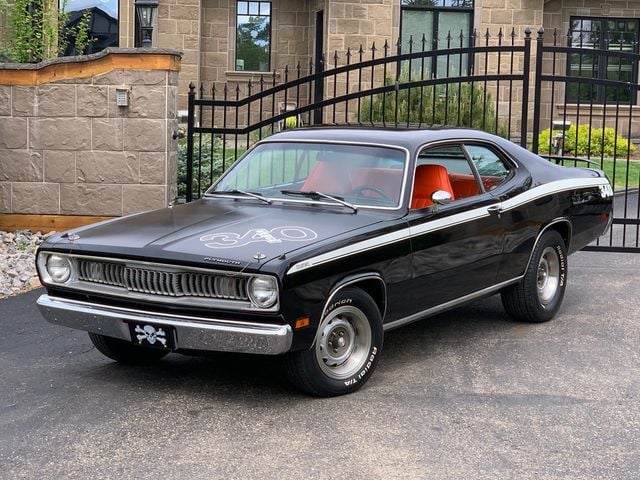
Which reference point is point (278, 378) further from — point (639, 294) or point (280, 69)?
point (280, 69)

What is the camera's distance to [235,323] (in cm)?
561

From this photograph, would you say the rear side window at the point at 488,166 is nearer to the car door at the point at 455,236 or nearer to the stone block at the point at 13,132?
the car door at the point at 455,236

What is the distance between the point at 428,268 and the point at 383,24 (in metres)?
15.8

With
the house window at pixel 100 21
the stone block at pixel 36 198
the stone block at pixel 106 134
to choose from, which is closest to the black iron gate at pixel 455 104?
the stone block at pixel 106 134

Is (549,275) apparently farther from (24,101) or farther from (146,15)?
(24,101)

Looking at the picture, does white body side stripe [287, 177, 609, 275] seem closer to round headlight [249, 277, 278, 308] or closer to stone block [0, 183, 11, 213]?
round headlight [249, 277, 278, 308]

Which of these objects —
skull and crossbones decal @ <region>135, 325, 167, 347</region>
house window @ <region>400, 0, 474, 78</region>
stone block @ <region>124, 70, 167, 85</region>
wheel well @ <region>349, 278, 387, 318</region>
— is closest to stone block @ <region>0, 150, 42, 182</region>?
stone block @ <region>124, 70, 167, 85</region>

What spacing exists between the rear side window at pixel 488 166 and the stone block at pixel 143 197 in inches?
163

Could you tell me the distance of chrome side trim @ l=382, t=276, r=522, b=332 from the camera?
21.4ft

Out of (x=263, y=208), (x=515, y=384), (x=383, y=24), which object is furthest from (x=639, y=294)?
(x=383, y=24)

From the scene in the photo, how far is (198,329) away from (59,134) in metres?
5.96

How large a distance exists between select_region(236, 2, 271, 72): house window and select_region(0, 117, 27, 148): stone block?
1175 centimetres

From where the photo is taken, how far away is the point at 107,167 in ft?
35.8

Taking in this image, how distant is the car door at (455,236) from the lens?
666cm
